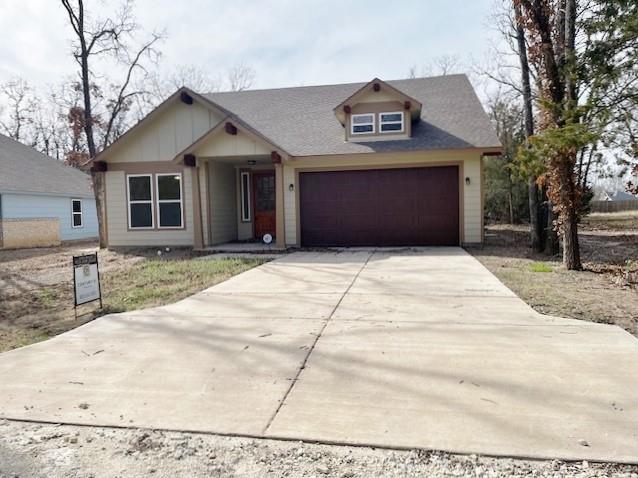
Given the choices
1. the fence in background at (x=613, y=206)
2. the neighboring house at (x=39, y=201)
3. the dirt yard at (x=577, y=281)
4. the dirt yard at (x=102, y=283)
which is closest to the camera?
the dirt yard at (x=577, y=281)

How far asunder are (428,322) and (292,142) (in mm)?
9945

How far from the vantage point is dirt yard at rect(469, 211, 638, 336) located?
5.63 meters

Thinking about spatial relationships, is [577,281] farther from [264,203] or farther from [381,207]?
[264,203]

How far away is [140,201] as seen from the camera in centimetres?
1462

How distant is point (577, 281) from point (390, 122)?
7.67 m

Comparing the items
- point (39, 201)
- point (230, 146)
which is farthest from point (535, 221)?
point (39, 201)

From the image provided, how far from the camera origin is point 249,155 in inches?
515

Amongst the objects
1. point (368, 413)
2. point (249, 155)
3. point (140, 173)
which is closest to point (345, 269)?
point (249, 155)

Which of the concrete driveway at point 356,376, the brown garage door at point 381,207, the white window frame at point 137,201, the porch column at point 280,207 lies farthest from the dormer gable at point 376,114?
the concrete driveway at point 356,376

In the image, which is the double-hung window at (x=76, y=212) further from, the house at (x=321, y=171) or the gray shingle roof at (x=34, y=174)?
the house at (x=321, y=171)

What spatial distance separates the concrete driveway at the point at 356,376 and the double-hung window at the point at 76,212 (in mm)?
20705

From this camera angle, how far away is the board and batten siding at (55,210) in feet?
63.1

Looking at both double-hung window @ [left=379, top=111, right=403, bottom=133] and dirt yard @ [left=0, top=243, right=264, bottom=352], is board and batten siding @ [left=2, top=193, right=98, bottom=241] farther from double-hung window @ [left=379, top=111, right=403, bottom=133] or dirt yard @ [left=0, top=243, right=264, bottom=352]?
double-hung window @ [left=379, top=111, right=403, bottom=133]

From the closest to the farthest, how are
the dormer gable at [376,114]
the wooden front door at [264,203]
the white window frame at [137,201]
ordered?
the dormer gable at [376,114] → the white window frame at [137,201] → the wooden front door at [264,203]
